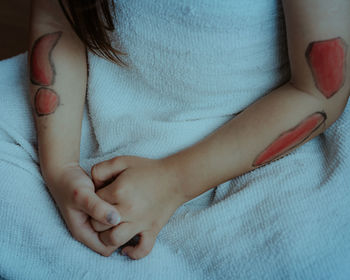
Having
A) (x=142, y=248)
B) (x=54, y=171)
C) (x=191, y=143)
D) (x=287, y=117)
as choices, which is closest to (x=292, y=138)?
(x=287, y=117)

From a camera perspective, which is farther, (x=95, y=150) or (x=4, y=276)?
(x=95, y=150)

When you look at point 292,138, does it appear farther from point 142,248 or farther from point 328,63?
point 142,248

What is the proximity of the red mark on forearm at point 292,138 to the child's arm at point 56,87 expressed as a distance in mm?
307

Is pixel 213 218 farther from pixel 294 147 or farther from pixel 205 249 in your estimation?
pixel 294 147

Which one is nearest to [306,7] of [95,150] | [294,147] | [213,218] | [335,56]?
[335,56]

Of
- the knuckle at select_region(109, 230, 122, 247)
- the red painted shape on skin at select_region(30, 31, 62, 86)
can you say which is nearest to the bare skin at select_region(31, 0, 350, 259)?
the knuckle at select_region(109, 230, 122, 247)

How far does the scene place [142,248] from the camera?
0.56 metres

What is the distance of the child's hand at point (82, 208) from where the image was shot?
539 mm

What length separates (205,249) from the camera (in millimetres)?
553

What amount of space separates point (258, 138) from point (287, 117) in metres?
0.06

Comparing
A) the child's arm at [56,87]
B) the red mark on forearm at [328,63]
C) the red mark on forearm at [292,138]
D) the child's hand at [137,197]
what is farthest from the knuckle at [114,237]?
the red mark on forearm at [328,63]

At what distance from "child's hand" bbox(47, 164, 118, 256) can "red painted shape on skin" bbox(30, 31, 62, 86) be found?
0.65 ft

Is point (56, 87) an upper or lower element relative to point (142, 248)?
upper

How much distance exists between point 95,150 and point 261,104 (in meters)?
0.33
